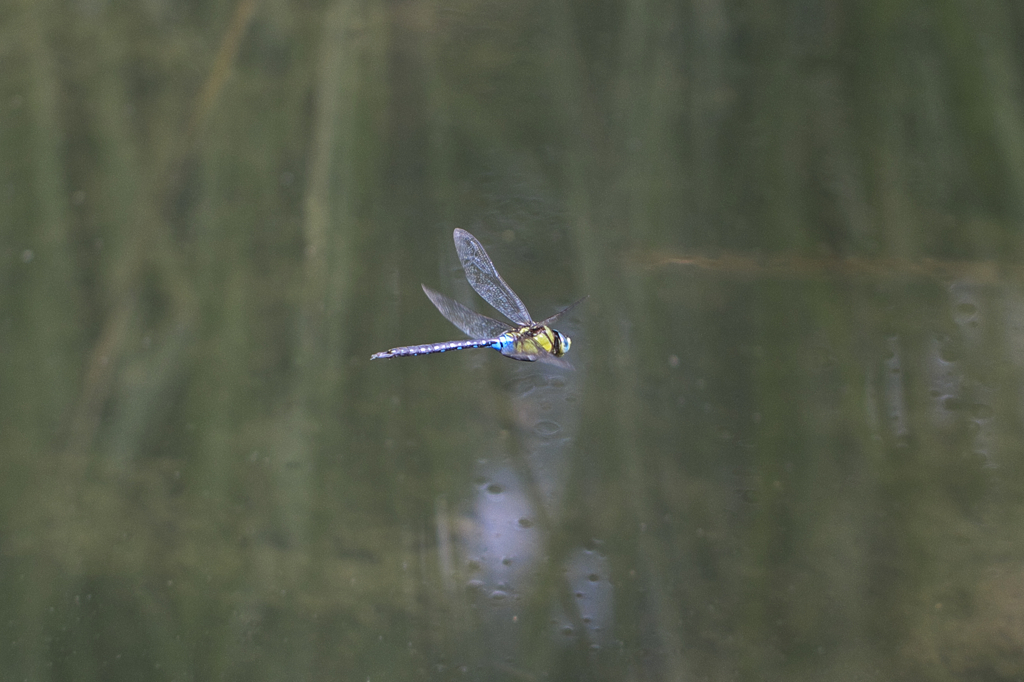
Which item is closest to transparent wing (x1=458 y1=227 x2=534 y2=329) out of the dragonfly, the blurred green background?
the dragonfly

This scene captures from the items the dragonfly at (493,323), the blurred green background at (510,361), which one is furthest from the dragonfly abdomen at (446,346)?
the blurred green background at (510,361)

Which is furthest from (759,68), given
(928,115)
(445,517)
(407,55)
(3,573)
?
(3,573)

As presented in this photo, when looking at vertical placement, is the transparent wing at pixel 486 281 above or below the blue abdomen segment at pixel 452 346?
above

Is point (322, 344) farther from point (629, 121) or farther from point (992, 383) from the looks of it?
point (992, 383)

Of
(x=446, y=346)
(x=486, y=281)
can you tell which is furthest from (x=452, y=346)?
(x=486, y=281)

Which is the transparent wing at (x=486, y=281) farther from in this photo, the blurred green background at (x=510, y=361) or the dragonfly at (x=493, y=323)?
the blurred green background at (x=510, y=361)

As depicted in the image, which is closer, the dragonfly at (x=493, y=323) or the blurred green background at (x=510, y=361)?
the dragonfly at (x=493, y=323)

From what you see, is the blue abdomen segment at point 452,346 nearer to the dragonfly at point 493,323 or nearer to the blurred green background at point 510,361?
the dragonfly at point 493,323

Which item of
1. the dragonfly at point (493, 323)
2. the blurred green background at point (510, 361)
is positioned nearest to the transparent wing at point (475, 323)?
the dragonfly at point (493, 323)
